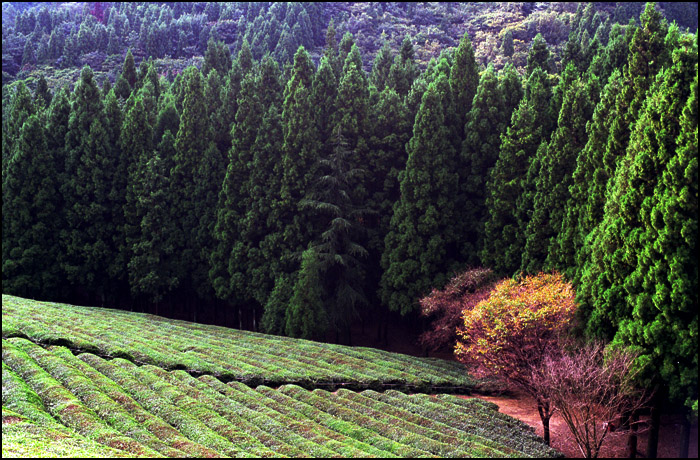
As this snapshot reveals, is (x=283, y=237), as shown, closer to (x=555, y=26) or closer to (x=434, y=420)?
(x=434, y=420)

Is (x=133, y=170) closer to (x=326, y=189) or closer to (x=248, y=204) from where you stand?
(x=248, y=204)

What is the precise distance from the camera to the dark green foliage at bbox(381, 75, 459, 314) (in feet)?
103

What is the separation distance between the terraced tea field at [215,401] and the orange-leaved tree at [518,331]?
61.5 inches

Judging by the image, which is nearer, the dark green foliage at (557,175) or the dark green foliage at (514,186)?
the dark green foliage at (557,175)

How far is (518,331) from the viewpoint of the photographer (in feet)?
64.5

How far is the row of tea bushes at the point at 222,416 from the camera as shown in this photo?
1340 centimetres

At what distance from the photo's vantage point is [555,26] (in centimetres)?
7244

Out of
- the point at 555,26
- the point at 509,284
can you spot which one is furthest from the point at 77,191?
the point at 555,26

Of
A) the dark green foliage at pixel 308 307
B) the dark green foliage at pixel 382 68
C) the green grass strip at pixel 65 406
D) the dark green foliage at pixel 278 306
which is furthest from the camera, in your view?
the dark green foliage at pixel 382 68

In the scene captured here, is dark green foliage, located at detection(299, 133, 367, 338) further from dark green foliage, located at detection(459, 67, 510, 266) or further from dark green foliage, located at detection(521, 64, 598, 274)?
dark green foliage, located at detection(521, 64, 598, 274)

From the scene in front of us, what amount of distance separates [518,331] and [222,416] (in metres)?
10.0

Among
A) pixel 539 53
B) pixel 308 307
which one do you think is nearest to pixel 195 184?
pixel 308 307

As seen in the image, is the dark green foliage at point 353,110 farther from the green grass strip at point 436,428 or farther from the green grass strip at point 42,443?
the green grass strip at point 42,443

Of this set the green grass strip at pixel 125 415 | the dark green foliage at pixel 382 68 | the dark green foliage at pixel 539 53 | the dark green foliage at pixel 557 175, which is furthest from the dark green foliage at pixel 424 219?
the green grass strip at pixel 125 415
